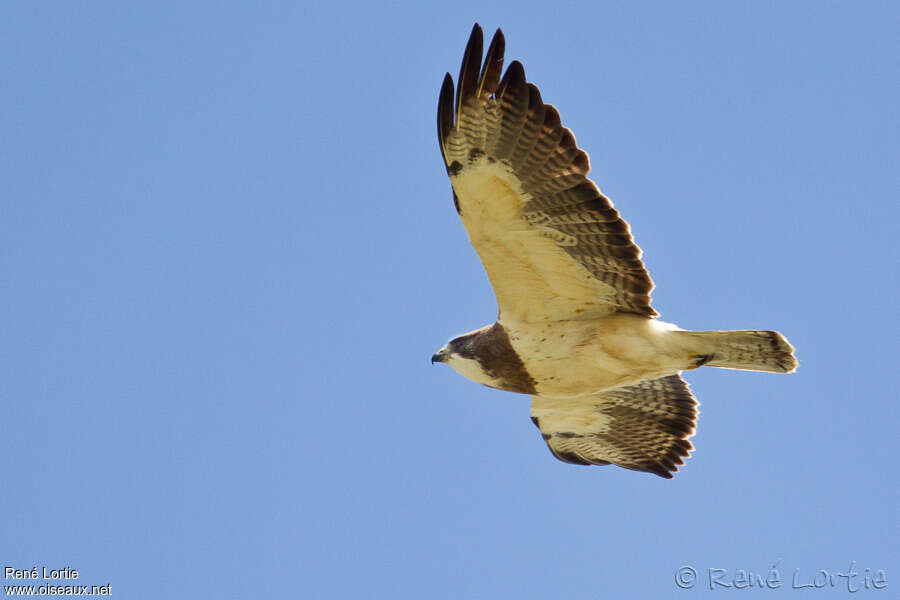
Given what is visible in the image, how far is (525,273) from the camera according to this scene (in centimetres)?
848

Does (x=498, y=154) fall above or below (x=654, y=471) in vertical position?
above

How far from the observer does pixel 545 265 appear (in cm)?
840

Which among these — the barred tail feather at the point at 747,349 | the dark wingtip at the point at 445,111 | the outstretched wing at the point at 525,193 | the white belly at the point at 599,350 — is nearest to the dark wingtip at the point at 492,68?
the outstretched wing at the point at 525,193

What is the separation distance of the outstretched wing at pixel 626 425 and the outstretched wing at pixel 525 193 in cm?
185

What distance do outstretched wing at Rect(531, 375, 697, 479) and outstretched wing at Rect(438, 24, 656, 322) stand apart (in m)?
1.85

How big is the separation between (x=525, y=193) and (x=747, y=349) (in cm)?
216

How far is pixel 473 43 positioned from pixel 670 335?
269 cm

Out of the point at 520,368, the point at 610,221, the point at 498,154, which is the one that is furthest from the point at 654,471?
the point at 498,154

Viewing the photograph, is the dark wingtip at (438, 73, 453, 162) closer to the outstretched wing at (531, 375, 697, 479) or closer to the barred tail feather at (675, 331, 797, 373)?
the barred tail feather at (675, 331, 797, 373)

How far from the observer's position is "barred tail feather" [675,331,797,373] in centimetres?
839

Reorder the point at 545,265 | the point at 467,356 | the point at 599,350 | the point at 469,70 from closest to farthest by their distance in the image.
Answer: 1. the point at 469,70
2. the point at 545,265
3. the point at 599,350
4. the point at 467,356

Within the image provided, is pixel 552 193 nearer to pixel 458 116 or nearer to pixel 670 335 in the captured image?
pixel 458 116

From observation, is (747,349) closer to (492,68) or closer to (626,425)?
(626,425)

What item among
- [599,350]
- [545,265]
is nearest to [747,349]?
[599,350]
